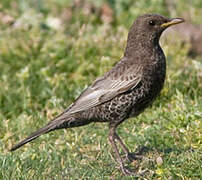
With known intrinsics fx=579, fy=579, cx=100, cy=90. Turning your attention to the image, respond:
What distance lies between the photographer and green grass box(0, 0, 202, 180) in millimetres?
6090

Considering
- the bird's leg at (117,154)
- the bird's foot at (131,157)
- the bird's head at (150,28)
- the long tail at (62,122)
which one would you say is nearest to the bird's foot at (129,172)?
the bird's leg at (117,154)

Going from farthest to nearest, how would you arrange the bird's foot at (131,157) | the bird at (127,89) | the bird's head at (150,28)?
the bird's head at (150,28) < the bird's foot at (131,157) < the bird at (127,89)

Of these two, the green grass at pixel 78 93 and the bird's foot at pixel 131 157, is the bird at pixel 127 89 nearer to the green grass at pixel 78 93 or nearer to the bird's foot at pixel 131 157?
the bird's foot at pixel 131 157

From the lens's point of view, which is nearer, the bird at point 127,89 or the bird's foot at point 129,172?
the bird's foot at point 129,172

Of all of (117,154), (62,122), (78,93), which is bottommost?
(78,93)

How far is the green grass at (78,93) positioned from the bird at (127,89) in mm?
383

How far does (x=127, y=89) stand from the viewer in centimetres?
632

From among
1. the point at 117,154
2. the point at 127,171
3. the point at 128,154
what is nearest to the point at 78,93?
the point at 128,154

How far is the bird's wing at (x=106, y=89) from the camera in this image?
6.32 m

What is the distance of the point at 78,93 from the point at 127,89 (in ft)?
7.23

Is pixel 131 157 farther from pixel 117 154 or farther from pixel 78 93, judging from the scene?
pixel 78 93

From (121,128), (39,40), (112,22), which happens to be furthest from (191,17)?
(121,128)

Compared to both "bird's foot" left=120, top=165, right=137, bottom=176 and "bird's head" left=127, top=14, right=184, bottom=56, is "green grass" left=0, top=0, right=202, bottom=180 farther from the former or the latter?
"bird's head" left=127, top=14, right=184, bottom=56

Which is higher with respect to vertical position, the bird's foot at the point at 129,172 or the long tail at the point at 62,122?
the long tail at the point at 62,122
